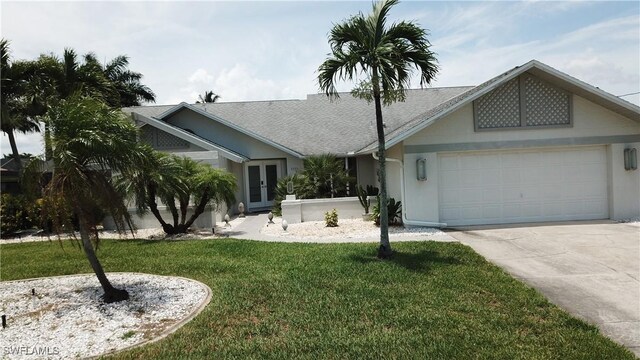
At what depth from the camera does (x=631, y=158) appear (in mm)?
13008

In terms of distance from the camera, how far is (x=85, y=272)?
8.82 meters

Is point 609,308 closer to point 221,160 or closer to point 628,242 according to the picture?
point 628,242

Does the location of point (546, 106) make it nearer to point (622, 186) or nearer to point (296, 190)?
point (622, 186)

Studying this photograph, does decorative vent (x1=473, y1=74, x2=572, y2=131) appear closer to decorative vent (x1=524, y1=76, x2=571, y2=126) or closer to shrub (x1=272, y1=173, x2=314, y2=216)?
decorative vent (x1=524, y1=76, x2=571, y2=126)

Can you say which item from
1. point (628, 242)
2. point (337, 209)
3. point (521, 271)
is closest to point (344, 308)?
point (521, 271)

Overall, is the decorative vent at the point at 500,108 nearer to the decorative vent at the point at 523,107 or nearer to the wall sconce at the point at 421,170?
the decorative vent at the point at 523,107

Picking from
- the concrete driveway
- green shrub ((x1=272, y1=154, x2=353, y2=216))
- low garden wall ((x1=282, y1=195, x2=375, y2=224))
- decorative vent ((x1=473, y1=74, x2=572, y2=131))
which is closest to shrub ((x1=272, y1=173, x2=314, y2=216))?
green shrub ((x1=272, y1=154, x2=353, y2=216))

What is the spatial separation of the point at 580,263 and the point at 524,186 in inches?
212

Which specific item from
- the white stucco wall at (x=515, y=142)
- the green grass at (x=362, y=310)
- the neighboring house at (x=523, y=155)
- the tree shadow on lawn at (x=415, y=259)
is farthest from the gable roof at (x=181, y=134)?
the tree shadow on lawn at (x=415, y=259)

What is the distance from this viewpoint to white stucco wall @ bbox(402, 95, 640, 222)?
13.0 meters

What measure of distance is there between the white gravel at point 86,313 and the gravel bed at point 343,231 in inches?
211

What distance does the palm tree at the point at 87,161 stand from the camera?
Result: 240 inches

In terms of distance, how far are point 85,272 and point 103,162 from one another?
3.52 metres

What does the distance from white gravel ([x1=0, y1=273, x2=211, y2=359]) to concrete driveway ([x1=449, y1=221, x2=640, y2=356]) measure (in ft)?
18.5
